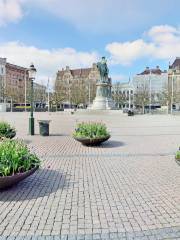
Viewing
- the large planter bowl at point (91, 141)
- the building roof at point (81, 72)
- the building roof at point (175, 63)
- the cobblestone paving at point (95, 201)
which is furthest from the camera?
the building roof at point (81, 72)

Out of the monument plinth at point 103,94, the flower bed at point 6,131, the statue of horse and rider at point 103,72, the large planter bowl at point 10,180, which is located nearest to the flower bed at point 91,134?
the flower bed at point 6,131

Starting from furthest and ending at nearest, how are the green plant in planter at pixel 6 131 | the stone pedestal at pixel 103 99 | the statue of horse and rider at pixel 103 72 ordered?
the statue of horse and rider at pixel 103 72
the stone pedestal at pixel 103 99
the green plant in planter at pixel 6 131

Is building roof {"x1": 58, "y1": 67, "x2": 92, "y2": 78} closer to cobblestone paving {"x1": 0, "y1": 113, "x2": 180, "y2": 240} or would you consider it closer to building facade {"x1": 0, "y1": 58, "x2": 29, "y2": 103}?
building facade {"x1": 0, "y1": 58, "x2": 29, "y2": 103}

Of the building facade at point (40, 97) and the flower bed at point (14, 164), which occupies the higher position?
the building facade at point (40, 97)

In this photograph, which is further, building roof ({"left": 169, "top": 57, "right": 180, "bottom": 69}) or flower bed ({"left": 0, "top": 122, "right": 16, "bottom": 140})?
building roof ({"left": 169, "top": 57, "right": 180, "bottom": 69})

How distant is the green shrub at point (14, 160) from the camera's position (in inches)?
217

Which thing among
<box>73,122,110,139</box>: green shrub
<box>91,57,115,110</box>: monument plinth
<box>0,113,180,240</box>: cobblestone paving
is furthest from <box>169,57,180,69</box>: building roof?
<box>0,113,180,240</box>: cobblestone paving

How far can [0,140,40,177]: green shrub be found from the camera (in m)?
5.51

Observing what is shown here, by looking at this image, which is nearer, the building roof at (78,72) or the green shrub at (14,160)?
the green shrub at (14,160)

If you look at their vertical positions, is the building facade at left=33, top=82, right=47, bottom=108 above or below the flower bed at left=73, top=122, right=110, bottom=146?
above

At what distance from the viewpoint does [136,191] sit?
220 inches

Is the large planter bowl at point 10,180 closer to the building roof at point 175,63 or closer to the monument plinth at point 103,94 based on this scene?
the monument plinth at point 103,94

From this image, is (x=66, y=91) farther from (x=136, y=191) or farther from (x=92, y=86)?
(x=136, y=191)

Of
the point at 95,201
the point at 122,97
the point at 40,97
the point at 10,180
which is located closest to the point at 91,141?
the point at 10,180
